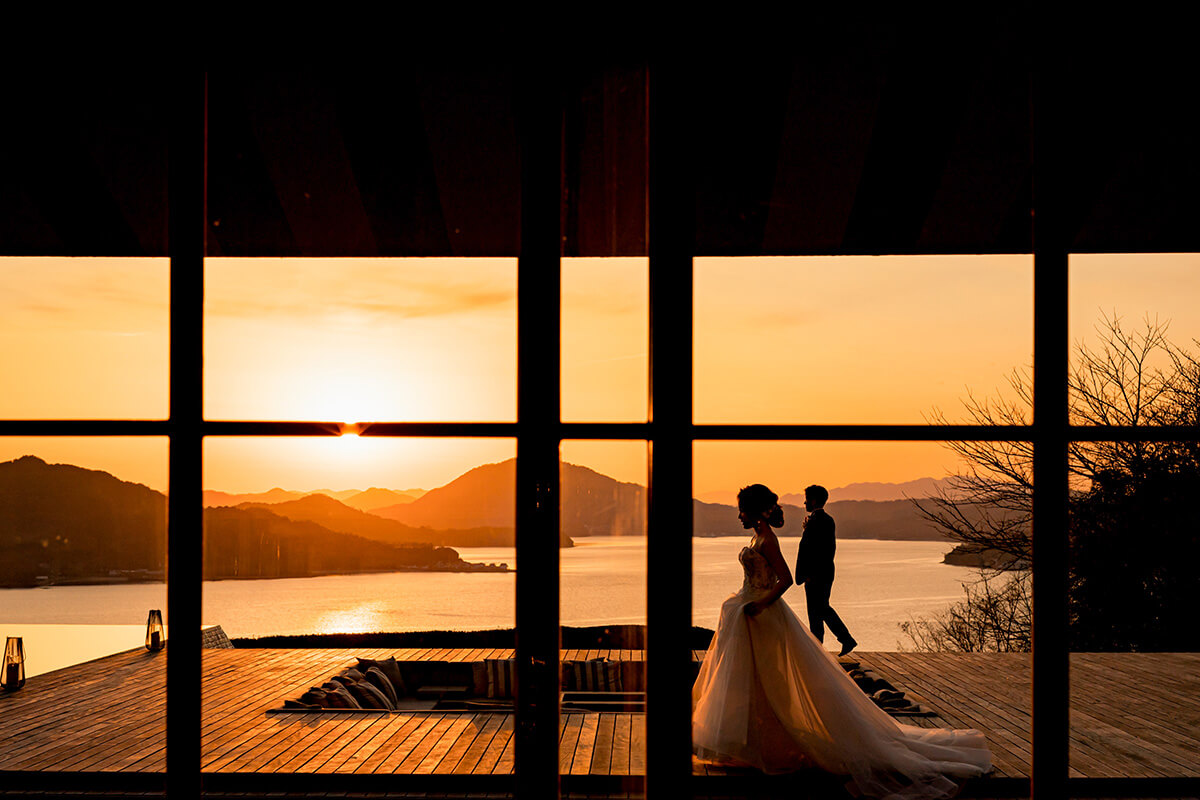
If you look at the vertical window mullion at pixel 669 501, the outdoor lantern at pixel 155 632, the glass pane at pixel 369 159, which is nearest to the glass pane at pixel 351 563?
the vertical window mullion at pixel 669 501

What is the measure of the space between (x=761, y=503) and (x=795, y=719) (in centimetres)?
107

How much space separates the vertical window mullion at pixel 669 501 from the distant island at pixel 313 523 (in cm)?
12

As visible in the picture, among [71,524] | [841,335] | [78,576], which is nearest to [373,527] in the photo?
[71,524]

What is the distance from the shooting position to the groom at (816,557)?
5859 mm

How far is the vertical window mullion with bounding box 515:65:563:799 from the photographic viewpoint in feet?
10.4

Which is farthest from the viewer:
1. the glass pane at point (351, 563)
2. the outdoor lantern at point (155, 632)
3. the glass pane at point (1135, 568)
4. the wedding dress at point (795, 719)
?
the outdoor lantern at point (155, 632)

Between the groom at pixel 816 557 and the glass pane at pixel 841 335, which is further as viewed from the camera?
the groom at pixel 816 557

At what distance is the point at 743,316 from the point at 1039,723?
8.59ft

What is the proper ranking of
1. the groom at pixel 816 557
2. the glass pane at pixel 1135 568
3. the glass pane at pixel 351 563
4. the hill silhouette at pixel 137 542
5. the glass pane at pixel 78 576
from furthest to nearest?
1. the glass pane at pixel 1135 568
2. the groom at pixel 816 557
3. the glass pane at pixel 78 576
4. the hill silhouette at pixel 137 542
5. the glass pane at pixel 351 563

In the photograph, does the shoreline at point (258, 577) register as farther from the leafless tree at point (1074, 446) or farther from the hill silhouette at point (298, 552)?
the leafless tree at point (1074, 446)

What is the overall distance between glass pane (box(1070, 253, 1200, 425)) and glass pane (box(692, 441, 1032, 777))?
951mm

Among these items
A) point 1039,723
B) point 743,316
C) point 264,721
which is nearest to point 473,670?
point 264,721

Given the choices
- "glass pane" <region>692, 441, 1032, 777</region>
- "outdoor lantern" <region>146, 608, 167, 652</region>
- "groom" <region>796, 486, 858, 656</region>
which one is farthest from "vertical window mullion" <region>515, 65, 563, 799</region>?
"outdoor lantern" <region>146, 608, 167, 652</region>

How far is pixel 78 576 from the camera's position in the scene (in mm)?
5594
